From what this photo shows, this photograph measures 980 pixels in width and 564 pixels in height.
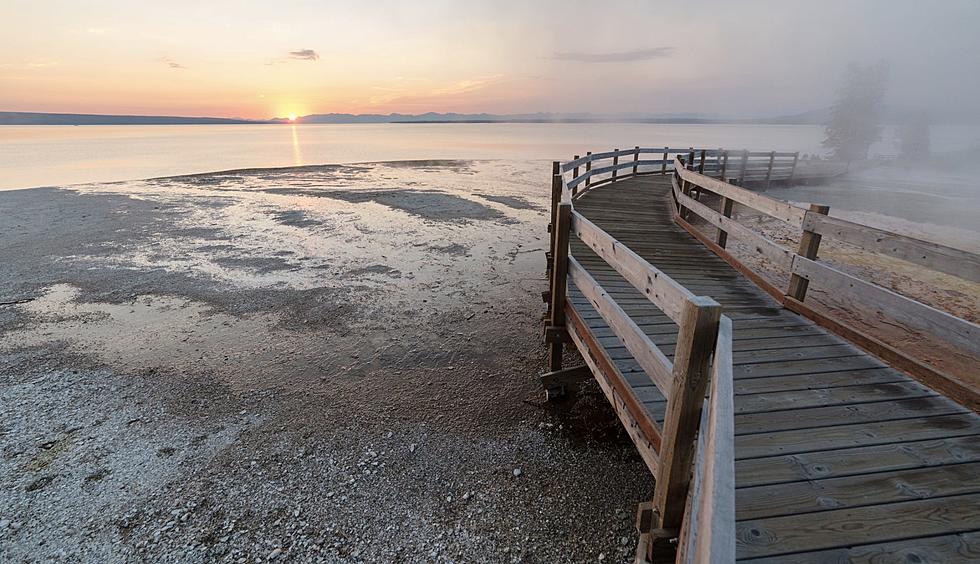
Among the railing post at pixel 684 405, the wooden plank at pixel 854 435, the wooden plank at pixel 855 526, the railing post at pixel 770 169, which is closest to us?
the railing post at pixel 684 405

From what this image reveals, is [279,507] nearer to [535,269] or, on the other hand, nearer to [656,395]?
[656,395]

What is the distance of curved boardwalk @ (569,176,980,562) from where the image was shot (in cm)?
232

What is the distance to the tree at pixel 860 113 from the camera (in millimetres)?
54438

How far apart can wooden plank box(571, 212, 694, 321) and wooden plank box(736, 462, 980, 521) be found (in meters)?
1.10

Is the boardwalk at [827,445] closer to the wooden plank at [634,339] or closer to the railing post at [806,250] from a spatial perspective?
the wooden plank at [634,339]

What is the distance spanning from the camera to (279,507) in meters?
4.44

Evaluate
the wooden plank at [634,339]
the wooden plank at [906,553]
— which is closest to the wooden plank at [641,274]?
the wooden plank at [634,339]

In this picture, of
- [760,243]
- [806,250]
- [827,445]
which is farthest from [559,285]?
[827,445]

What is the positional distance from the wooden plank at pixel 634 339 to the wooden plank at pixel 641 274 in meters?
0.27

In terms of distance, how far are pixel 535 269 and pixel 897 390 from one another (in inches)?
343

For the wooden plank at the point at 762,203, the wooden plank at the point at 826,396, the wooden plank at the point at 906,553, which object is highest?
the wooden plank at the point at 762,203

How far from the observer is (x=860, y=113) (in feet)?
181

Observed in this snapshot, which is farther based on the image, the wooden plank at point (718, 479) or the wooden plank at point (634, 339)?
the wooden plank at point (634, 339)

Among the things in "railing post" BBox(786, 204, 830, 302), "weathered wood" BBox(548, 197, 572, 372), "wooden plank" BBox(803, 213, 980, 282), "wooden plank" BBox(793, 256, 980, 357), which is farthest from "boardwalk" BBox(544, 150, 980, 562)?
"wooden plank" BBox(803, 213, 980, 282)
